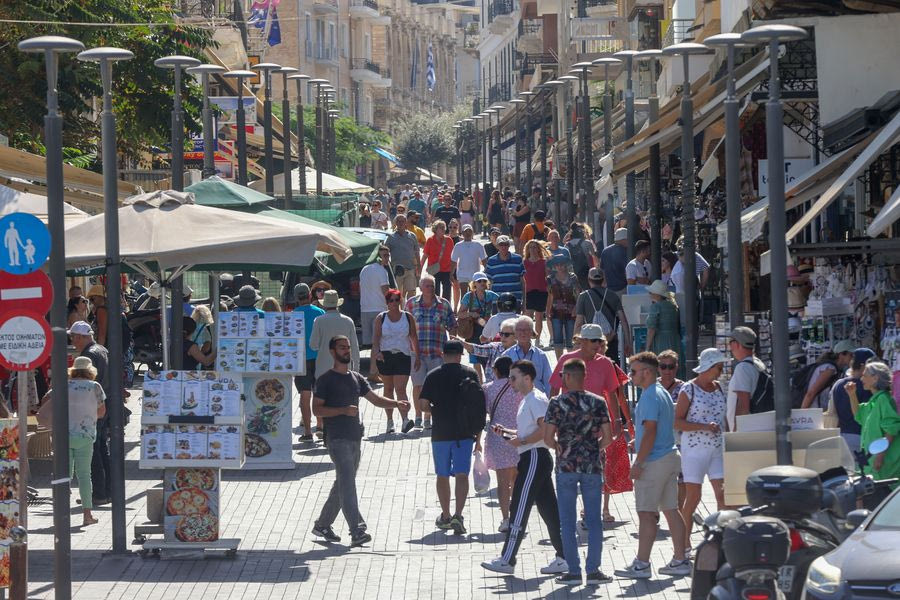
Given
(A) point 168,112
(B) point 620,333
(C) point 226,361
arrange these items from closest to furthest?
(C) point 226,361 < (B) point 620,333 < (A) point 168,112

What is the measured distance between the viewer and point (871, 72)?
19828mm

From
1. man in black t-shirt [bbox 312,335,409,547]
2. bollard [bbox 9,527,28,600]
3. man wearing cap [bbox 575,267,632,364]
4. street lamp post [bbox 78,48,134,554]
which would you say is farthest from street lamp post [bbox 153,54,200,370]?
A: bollard [bbox 9,527,28,600]

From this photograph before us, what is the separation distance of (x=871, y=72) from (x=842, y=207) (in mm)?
2135

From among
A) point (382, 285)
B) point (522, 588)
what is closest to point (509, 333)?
point (522, 588)

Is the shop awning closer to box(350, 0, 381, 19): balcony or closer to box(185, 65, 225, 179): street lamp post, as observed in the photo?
box(185, 65, 225, 179): street lamp post

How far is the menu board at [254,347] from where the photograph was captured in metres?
16.3

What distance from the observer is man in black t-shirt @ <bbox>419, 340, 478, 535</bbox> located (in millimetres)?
13281

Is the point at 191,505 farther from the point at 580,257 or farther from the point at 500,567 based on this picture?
the point at 580,257

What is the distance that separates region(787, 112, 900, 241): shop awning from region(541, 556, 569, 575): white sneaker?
4671 mm

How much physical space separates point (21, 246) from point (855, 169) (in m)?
8.36

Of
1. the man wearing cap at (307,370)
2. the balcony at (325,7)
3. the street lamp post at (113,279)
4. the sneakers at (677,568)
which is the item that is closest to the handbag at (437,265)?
the man wearing cap at (307,370)

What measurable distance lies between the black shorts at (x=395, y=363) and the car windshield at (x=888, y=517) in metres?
9.55

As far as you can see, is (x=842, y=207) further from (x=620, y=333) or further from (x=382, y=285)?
(x=382, y=285)

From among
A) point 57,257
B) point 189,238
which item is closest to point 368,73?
point 189,238
